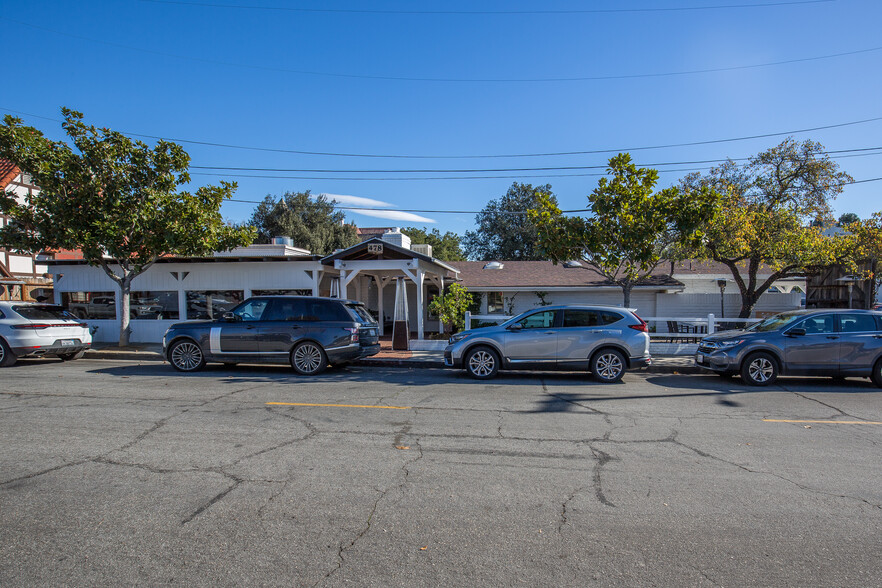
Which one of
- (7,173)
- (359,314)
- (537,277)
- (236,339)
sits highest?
(7,173)

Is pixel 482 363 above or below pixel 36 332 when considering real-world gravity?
below

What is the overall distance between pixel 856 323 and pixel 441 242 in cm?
4329

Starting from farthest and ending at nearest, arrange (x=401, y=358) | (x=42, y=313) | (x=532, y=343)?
(x=401, y=358) < (x=42, y=313) < (x=532, y=343)

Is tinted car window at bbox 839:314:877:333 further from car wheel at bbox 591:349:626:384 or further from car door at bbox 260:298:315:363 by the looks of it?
car door at bbox 260:298:315:363

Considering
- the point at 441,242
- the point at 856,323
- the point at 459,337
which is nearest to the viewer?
the point at 856,323

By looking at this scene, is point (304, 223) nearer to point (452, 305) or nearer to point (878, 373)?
point (452, 305)

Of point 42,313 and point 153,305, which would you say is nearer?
point 42,313

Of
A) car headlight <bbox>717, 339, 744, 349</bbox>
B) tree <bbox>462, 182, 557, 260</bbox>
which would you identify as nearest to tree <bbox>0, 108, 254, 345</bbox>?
car headlight <bbox>717, 339, 744, 349</bbox>

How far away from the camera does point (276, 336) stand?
37.3ft

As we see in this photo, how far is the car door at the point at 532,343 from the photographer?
419 inches

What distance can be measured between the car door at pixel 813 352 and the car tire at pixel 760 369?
0.26m

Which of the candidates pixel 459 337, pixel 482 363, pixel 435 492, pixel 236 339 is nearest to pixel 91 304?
pixel 236 339

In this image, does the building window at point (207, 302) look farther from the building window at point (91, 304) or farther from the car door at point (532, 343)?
the car door at point (532, 343)

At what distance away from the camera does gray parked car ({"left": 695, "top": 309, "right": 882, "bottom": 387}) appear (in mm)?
9930
